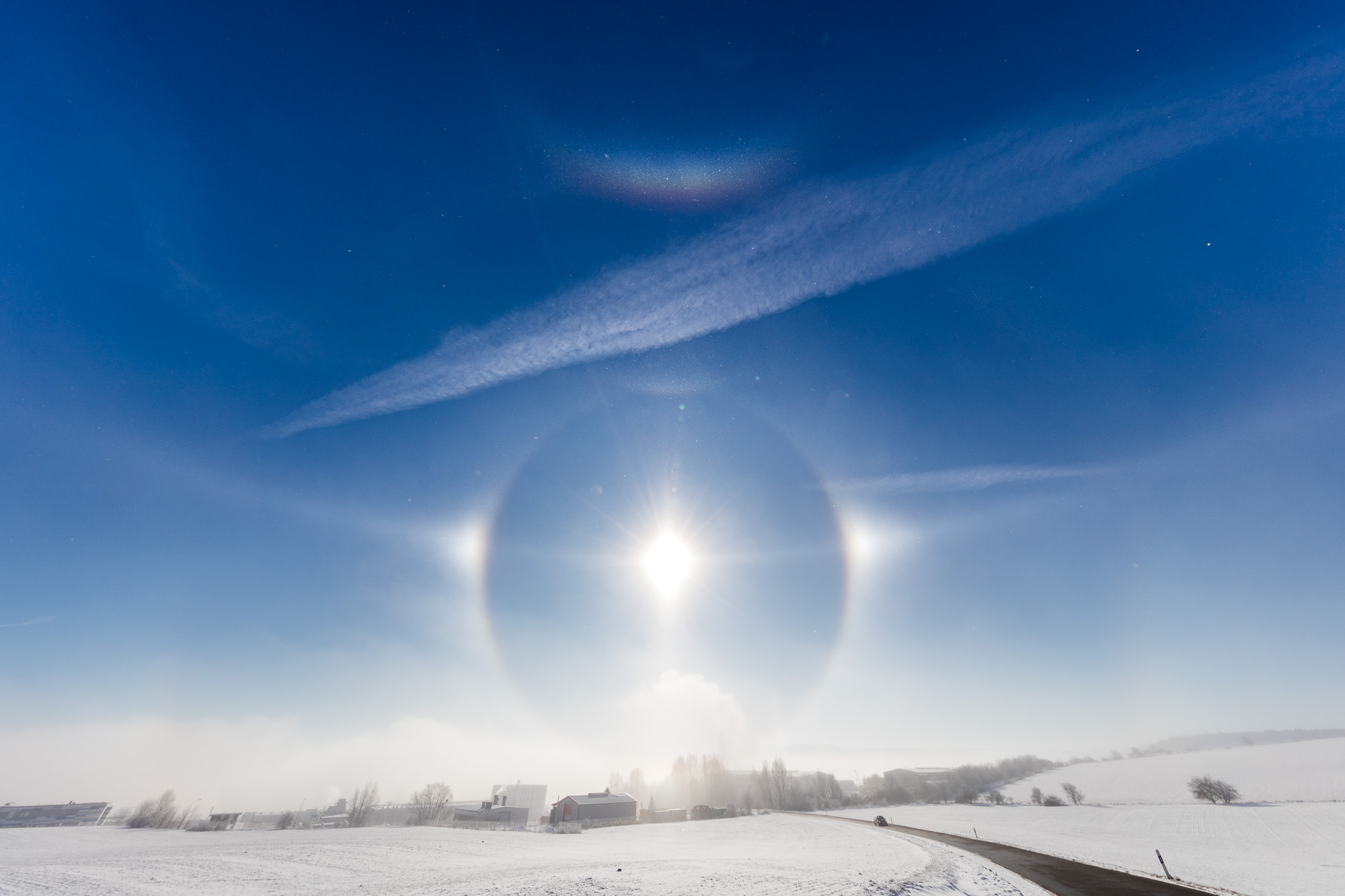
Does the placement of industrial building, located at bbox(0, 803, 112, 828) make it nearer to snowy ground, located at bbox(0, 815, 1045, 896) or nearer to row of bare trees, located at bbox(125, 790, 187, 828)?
row of bare trees, located at bbox(125, 790, 187, 828)

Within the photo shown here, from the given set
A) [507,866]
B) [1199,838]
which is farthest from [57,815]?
[1199,838]

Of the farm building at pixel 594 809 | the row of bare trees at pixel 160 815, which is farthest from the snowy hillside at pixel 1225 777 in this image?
the row of bare trees at pixel 160 815

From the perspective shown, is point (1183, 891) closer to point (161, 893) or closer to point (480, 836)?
point (161, 893)

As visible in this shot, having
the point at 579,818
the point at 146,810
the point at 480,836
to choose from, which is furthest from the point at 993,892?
the point at 146,810

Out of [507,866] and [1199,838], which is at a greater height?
[507,866]

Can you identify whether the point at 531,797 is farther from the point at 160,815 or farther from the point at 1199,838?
the point at 1199,838

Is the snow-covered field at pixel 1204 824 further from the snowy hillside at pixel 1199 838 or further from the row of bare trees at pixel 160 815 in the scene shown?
the row of bare trees at pixel 160 815
